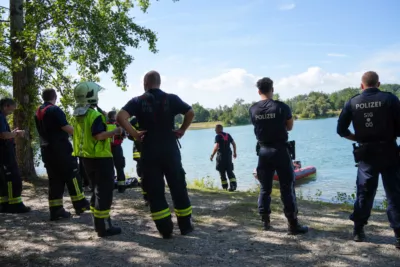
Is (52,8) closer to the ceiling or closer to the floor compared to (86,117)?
closer to the ceiling

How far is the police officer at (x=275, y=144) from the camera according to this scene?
4.78 metres

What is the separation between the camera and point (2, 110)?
6340 millimetres

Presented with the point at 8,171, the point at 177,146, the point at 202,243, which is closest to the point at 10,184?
the point at 8,171

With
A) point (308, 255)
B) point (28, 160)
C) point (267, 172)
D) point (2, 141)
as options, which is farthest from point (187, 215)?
point (28, 160)

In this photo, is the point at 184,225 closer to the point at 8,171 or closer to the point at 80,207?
the point at 80,207

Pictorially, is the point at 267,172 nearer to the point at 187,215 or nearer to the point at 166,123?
the point at 187,215

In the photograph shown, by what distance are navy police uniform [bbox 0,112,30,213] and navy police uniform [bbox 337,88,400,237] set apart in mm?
5629

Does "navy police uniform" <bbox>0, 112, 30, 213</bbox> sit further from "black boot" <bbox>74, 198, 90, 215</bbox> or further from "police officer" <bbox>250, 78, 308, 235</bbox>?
"police officer" <bbox>250, 78, 308, 235</bbox>

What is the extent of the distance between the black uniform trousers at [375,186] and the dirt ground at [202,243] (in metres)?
0.36

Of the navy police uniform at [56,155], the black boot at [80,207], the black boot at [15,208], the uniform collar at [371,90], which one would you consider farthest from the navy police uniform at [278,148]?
the black boot at [15,208]

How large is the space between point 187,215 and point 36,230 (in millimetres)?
2337

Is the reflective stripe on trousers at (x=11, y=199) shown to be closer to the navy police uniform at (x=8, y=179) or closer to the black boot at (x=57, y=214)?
the navy police uniform at (x=8, y=179)

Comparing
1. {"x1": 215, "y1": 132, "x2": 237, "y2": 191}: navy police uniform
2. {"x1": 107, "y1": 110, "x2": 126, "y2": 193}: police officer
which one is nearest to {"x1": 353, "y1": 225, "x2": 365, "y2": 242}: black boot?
{"x1": 107, "y1": 110, "x2": 126, "y2": 193}: police officer

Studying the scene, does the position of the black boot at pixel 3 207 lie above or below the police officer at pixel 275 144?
below
